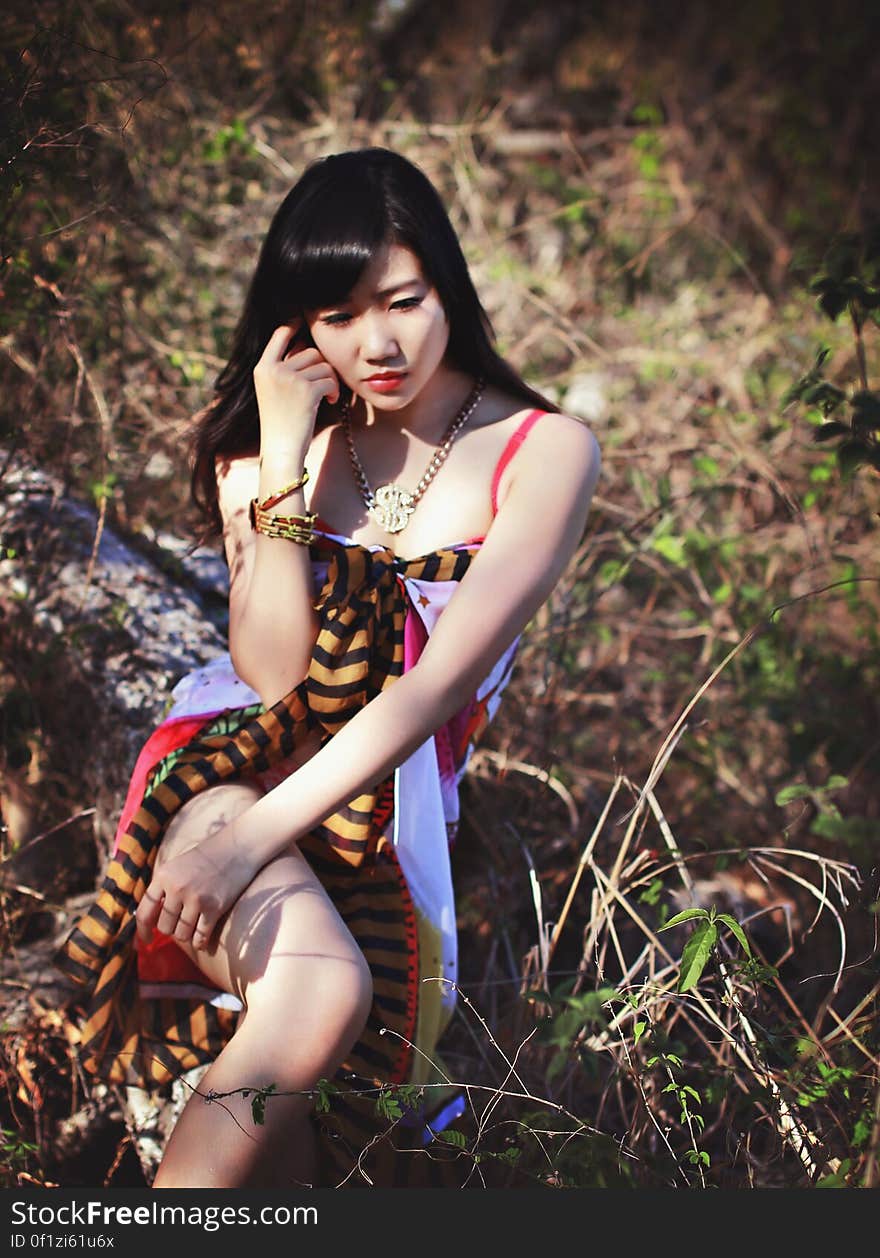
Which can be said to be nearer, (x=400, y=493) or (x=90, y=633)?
(x=400, y=493)

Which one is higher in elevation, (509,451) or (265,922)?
(509,451)

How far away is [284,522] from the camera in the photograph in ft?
6.15

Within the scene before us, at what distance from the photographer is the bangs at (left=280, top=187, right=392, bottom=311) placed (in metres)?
1.83

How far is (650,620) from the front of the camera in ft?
10.9

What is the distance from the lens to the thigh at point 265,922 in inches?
64.1

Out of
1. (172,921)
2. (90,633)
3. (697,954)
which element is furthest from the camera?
(90,633)

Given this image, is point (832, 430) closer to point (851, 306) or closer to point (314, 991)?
point (851, 306)

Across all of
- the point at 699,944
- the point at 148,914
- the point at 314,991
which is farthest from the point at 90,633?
the point at 699,944

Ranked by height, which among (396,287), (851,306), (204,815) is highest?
(396,287)

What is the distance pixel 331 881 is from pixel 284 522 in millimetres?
560

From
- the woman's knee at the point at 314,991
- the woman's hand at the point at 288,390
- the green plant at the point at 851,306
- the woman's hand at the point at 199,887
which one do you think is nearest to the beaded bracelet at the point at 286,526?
the woman's hand at the point at 288,390

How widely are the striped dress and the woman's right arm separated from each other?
4 centimetres

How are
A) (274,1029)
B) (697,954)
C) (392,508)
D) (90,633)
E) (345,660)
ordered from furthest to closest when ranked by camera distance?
1. (90,633)
2. (392,508)
3. (345,660)
4. (274,1029)
5. (697,954)

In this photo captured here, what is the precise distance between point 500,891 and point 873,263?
1.39 metres
